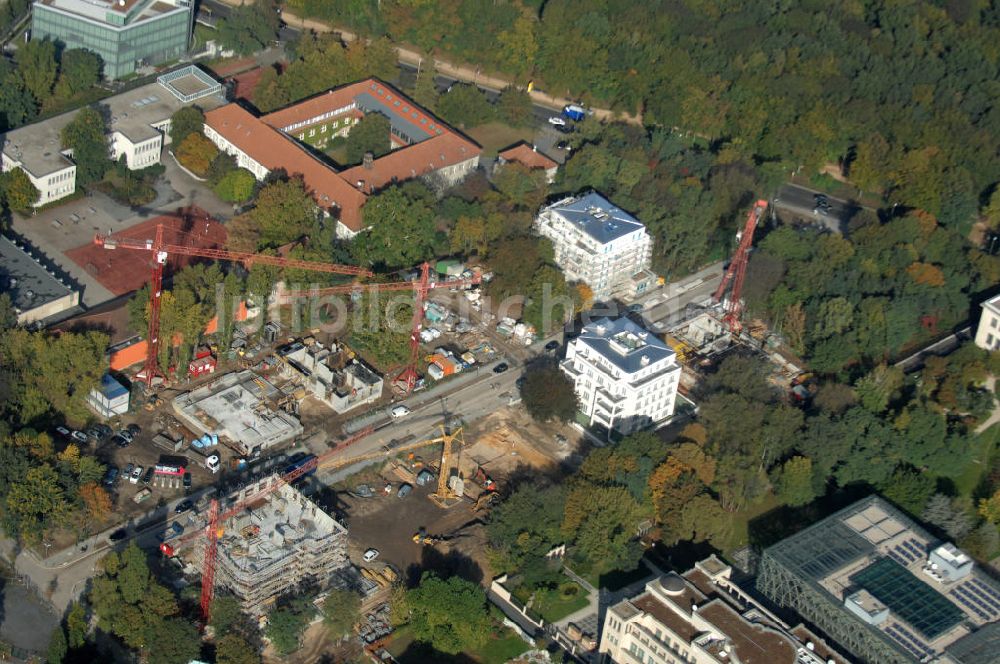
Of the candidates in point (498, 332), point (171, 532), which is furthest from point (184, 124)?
point (171, 532)

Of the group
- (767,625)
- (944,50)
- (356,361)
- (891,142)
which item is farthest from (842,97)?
(767,625)

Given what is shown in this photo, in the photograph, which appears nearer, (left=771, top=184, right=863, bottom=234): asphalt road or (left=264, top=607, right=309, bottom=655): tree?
(left=264, top=607, right=309, bottom=655): tree

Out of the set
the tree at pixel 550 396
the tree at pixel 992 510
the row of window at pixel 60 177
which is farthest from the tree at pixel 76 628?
the tree at pixel 992 510

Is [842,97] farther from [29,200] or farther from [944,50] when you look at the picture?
[29,200]

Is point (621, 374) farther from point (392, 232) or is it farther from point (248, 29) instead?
point (248, 29)

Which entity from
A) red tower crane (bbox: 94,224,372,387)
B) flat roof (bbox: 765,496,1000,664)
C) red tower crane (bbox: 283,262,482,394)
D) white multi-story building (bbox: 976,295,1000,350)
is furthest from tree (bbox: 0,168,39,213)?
white multi-story building (bbox: 976,295,1000,350)

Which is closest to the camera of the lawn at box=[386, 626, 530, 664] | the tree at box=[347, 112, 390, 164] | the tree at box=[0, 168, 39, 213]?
the lawn at box=[386, 626, 530, 664]

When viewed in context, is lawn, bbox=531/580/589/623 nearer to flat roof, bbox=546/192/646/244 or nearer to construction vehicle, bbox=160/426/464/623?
construction vehicle, bbox=160/426/464/623
